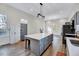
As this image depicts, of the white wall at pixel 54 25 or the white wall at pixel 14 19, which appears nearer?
the white wall at pixel 54 25

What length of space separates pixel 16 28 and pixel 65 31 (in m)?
3.14

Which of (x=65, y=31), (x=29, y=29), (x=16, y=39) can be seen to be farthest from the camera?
(x=29, y=29)

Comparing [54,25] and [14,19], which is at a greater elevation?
[14,19]

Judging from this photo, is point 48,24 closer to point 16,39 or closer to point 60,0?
point 60,0

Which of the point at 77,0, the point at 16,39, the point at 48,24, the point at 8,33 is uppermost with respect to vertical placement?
the point at 77,0

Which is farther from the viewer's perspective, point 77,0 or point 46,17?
point 46,17

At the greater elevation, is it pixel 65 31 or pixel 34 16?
pixel 34 16

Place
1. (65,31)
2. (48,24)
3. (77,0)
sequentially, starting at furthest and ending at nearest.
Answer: (65,31) → (48,24) → (77,0)

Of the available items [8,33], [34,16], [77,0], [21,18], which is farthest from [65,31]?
[77,0]

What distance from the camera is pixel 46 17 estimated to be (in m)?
3.46

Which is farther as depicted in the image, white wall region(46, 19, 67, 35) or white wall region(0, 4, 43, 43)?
white wall region(0, 4, 43, 43)

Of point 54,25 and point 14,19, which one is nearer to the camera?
point 54,25

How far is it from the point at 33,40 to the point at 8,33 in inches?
88.1

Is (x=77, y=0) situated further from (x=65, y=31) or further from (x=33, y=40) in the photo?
(x=65, y=31)
